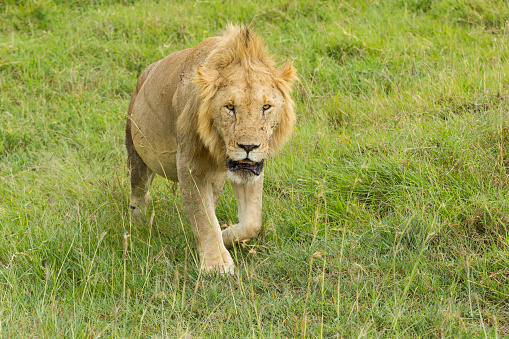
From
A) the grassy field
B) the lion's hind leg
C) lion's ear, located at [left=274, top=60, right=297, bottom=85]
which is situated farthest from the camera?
the lion's hind leg

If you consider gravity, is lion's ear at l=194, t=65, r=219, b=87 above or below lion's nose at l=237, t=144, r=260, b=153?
above

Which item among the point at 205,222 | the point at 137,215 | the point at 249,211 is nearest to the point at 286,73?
the point at 249,211

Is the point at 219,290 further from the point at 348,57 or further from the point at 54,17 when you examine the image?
the point at 54,17

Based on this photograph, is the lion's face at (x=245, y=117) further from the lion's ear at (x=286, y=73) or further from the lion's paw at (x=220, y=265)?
the lion's paw at (x=220, y=265)

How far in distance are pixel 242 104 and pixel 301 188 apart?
1363 millimetres

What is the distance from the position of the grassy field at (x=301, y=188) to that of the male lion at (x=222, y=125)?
0.19 metres

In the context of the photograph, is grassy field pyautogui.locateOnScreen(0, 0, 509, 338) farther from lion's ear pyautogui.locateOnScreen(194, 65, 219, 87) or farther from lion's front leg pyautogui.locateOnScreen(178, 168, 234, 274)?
lion's ear pyautogui.locateOnScreen(194, 65, 219, 87)

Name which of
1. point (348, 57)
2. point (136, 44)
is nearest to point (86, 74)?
point (136, 44)

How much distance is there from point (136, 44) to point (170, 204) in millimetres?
3674

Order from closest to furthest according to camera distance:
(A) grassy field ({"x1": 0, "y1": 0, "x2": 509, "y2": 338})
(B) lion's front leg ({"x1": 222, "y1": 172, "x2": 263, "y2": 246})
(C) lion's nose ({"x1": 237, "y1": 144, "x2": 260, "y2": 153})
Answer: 1. (A) grassy field ({"x1": 0, "y1": 0, "x2": 509, "y2": 338})
2. (C) lion's nose ({"x1": 237, "y1": 144, "x2": 260, "y2": 153})
3. (B) lion's front leg ({"x1": 222, "y1": 172, "x2": 263, "y2": 246})

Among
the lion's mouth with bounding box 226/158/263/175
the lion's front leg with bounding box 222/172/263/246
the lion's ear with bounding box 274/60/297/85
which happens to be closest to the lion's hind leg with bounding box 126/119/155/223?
the lion's front leg with bounding box 222/172/263/246

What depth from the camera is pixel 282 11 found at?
792 cm

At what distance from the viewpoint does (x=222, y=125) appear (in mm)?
3322

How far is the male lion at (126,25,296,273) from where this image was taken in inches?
128
